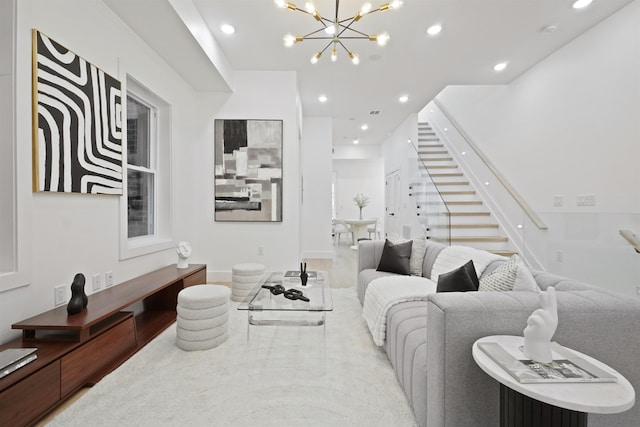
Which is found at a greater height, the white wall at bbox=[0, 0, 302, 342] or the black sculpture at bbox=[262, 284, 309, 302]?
the white wall at bbox=[0, 0, 302, 342]

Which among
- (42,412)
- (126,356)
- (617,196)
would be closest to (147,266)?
(126,356)

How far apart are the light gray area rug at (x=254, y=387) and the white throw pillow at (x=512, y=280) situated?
2.74 feet

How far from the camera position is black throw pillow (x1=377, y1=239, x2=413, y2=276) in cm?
316

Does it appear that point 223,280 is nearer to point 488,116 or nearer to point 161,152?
point 161,152

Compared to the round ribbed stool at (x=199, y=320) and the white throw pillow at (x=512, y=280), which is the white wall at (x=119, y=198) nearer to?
the round ribbed stool at (x=199, y=320)

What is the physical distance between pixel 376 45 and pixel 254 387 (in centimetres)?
404

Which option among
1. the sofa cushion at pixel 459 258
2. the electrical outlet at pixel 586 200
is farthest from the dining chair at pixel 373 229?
the sofa cushion at pixel 459 258

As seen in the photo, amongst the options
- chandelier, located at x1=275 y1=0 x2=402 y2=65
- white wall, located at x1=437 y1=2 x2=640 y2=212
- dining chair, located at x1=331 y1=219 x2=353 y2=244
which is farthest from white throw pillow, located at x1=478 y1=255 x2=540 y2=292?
dining chair, located at x1=331 y1=219 x2=353 y2=244

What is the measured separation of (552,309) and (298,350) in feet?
5.89

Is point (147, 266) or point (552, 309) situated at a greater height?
point (552, 309)

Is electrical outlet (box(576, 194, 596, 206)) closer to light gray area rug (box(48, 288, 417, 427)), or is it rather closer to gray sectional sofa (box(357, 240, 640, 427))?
gray sectional sofa (box(357, 240, 640, 427))

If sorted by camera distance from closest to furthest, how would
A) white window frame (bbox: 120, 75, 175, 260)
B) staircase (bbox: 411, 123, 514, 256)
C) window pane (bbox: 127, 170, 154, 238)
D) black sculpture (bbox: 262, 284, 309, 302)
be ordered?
1. black sculpture (bbox: 262, 284, 309, 302)
2. window pane (bbox: 127, 170, 154, 238)
3. white window frame (bbox: 120, 75, 175, 260)
4. staircase (bbox: 411, 123, 514, 256)

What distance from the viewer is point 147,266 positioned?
131 inches

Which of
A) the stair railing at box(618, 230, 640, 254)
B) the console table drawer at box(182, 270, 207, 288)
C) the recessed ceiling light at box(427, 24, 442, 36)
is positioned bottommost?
the console table drawer at box(182, 270, 207, 288)
